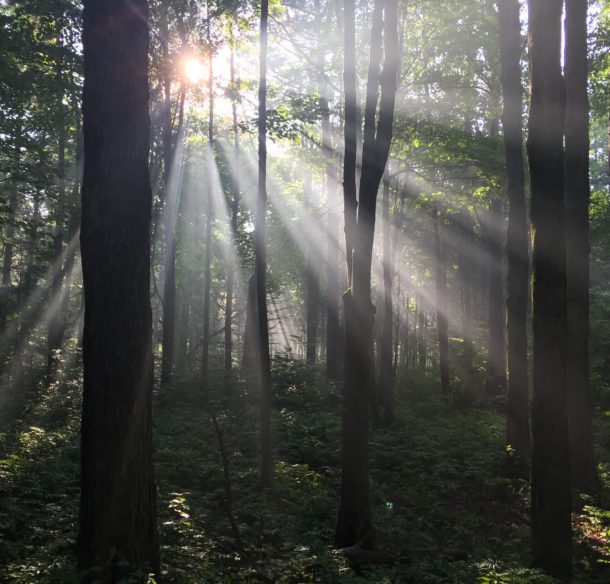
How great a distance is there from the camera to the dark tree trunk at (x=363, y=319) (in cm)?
731

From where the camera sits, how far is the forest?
470 cm

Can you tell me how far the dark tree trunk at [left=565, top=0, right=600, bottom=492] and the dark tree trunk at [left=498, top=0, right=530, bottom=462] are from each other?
1.11 m

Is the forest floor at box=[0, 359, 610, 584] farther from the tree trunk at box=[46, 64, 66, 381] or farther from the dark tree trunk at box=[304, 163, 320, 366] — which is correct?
the dark tree trunk at box=[304, 163, 320, 366]

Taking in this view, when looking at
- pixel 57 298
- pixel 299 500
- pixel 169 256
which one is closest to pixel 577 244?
pixel 299 500

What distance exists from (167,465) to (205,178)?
72.9 feet

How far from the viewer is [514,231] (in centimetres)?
1189

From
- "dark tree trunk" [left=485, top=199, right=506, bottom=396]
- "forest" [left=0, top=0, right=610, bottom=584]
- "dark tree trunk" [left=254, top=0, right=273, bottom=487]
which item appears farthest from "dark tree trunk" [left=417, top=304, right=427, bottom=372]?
"dark tree trunk" [left=254, top=0, right=273, bottom=487]

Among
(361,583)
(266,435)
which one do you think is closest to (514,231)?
(266,435)

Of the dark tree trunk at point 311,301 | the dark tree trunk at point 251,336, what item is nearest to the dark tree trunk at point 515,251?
the dark tree trunk at point 311,301

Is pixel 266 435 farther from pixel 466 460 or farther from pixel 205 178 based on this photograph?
pixel 205 178

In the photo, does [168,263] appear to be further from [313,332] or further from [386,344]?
[386,344]

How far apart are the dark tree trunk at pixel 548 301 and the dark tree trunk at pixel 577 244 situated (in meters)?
4.08

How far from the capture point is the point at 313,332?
2606cm

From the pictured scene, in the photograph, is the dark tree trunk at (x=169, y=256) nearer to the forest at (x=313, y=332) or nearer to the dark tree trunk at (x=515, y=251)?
the forest at (x=313, y=332)
